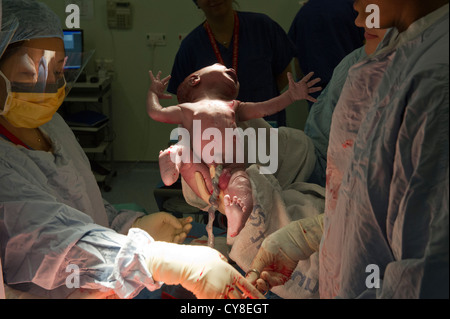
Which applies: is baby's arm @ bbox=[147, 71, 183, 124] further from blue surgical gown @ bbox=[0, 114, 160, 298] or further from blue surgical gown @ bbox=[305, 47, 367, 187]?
blue surgical gown @ bbox=[305, 47, 367, 187]

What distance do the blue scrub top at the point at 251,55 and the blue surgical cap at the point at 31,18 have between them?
0.40 meters

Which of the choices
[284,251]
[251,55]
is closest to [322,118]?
[251,55]

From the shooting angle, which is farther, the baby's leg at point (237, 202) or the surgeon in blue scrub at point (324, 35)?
the surgeon in blue scrub at point (324, 35)

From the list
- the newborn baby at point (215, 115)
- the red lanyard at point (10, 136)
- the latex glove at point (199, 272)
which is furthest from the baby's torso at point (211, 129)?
the red lanyard at point (10, 136)

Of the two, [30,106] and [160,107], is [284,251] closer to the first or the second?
Result: [160,107]

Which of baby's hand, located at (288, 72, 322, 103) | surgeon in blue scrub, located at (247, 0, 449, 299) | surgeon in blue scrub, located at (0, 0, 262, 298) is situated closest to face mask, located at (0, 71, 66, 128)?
surgeon in blue scrub, located at (0, 0, 262, 298)

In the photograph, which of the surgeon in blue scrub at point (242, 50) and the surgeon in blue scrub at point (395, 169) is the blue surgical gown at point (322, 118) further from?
the surgeon in blue scrub at point (395, 169)

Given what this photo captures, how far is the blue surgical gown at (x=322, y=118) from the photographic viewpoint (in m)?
1.43

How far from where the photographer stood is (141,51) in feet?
4.33

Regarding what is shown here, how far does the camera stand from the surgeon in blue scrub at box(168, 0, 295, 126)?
1254 millimetres

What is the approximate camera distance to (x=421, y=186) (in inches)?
28.1

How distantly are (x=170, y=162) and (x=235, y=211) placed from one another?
0.21 metres

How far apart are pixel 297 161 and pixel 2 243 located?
0.90 metres

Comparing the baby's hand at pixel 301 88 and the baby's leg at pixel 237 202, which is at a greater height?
the baby's hand at pixel 301 88
